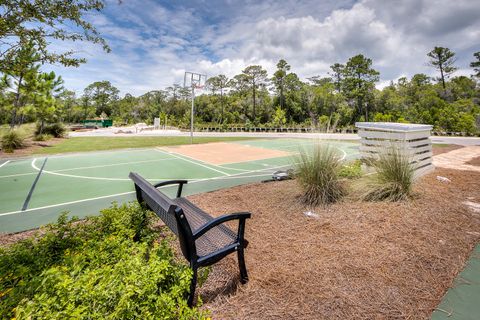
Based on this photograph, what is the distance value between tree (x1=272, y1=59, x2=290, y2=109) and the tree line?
0.18 m

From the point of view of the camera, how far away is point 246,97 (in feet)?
157

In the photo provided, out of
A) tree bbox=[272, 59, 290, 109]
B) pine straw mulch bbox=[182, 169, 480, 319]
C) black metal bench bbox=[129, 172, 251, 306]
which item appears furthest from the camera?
tree bbox=[272, 59, 290, 109]

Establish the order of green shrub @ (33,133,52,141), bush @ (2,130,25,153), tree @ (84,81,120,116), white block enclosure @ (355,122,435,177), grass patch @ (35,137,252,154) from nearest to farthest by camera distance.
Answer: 1. white block enclosure @ (355,122,435,177)
2. bush @ (2,130,25,153)
3. grass patch @ (35,137,252,154)
4. green shrub @ (33,133,52,141)
5. tree @ (84,81,120,116)

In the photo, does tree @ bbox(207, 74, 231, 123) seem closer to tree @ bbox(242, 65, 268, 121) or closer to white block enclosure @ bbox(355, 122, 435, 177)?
tree @ bbox(242, 65, 268, 121)

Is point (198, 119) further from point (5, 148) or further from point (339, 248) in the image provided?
point (339, 248)

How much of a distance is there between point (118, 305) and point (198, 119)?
49032 millimetres

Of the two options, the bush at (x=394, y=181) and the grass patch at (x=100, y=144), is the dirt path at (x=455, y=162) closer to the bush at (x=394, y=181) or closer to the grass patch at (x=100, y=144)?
the bush at (x=394, y=181)

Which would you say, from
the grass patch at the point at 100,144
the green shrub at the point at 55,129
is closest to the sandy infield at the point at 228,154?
the grass patch at the point at 100,144

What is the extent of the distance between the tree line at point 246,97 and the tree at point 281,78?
18 cm

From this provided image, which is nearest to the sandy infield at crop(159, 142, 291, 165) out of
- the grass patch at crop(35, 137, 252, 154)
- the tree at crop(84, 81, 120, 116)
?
the grass patch at crop(35, 137, 252, 154)

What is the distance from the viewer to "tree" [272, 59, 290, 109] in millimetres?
42438

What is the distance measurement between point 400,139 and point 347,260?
362cm

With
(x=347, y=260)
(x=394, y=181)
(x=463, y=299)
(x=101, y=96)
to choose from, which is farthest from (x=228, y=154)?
(x=101, y=96)

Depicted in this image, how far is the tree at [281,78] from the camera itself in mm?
42438
